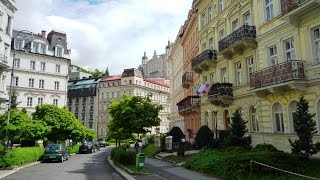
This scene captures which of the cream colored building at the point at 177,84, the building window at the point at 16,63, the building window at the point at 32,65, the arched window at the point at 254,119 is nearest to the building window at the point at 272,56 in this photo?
the arched window at the point at 254,119

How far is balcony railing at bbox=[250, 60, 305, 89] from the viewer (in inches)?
673

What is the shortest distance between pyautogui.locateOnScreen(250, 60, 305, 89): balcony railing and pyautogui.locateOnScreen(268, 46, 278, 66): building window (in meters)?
1.21

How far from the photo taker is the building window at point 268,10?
67.7ft

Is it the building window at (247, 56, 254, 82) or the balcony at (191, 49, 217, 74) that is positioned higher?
the balcony at (191, 49, 217, 74)

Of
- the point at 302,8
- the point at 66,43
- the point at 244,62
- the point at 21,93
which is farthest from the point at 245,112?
the point at 66,43

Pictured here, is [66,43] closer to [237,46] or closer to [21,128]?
[21,128]

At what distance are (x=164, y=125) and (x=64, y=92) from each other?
45206 millimetres

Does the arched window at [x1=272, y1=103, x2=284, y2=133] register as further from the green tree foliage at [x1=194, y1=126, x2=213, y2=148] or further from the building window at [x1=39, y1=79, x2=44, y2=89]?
the building window at [x1=39, y1=79, x2=44, y2=89]

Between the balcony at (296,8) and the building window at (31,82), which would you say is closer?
the balcony at (296,8)

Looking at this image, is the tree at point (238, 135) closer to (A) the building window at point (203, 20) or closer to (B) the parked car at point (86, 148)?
(A) the building window at point (203, 20)

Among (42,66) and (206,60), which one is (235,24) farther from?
(42,66)

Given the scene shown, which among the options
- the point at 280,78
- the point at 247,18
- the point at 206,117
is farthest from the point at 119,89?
the point at 280,78

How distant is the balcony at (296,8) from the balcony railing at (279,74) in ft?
7.53

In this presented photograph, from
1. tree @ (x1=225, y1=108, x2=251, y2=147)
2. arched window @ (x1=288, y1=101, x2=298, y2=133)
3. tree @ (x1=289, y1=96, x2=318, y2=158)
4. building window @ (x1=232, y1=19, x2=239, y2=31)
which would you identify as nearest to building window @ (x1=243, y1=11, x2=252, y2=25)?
building window @ (x1=232, y1=19, x2=239, y2=31)
